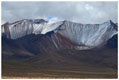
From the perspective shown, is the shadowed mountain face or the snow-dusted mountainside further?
the snow-dusted mountainside

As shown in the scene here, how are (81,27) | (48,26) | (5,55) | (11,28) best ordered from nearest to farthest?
(5,55) → (11,28) → (81,27) → (48,26)

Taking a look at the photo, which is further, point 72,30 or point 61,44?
point 72,30

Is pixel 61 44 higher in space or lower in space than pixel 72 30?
lower

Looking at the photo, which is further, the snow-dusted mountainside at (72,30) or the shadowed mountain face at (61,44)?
the snow-dusted mountainside at (72,30)

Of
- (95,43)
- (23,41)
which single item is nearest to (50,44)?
(23,41)

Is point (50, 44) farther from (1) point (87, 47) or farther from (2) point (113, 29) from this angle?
(2) point (113, 29)
